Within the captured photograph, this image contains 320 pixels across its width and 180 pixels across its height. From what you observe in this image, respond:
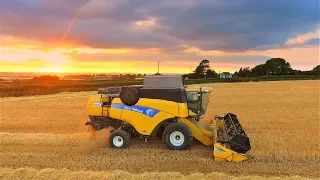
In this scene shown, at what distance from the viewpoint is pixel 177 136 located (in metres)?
9.81

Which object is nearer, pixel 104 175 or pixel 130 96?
pixel 104 175

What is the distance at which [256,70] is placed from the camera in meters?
89.6

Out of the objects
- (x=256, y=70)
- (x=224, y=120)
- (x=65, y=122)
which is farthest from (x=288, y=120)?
(x=256, y=70)

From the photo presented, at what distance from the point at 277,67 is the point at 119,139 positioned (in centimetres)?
8977

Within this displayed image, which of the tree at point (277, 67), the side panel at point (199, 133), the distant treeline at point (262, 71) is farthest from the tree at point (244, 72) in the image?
the side panel at point (199, 133)

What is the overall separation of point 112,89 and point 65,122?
5692mm

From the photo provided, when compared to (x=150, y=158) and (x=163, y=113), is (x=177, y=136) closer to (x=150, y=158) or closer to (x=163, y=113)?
(x=163, y=113)

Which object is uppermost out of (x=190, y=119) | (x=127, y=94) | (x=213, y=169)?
(x=127, y=94)

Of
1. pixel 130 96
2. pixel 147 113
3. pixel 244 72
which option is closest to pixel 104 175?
pixel 147 113

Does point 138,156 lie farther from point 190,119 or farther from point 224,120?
point 224,120

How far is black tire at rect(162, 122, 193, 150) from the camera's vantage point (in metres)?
9.70

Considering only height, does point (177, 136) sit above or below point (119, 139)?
above

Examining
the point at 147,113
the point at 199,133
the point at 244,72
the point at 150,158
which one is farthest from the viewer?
the point at 244,72

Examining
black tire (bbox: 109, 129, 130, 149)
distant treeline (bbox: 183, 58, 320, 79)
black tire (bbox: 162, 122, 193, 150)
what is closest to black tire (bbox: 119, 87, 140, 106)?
black tire (bbox: 109, 129, 130, 149)
